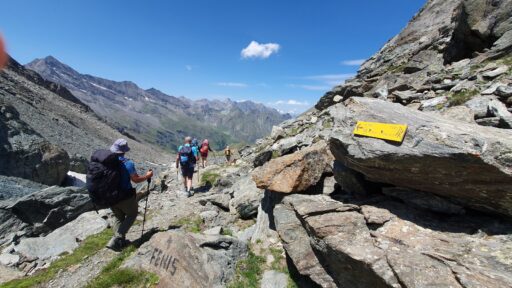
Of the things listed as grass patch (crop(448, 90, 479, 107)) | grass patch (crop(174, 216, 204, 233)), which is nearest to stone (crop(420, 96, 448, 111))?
grass patch (crop(448, 90, 479, 107))

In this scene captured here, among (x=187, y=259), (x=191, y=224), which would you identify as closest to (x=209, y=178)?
(x=191, y=224)

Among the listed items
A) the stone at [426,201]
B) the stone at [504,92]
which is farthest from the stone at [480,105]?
the stone at [426,201]

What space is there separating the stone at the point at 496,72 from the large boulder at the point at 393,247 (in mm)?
9845

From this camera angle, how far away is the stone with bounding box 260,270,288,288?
950 cm

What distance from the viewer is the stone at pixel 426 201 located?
7.59 m

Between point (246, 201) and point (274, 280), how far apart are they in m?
5.04

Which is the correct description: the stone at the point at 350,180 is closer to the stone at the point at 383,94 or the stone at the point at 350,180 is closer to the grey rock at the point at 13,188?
the stone at the point at 383,94

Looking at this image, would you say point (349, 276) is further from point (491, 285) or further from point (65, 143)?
point (65, 143)

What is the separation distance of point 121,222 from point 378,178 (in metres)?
9.15

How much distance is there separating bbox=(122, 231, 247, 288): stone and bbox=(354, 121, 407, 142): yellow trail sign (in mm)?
5938

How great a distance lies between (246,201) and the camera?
14320 mm

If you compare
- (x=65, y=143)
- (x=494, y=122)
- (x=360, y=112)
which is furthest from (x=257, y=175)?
(x=65, y=143)

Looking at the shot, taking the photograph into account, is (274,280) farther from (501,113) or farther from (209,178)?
(209,178)

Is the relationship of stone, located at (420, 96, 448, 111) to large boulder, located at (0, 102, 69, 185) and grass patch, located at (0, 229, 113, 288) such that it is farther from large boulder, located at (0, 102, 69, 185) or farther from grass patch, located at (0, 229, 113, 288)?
large boulder, located at (0, 102, 69, 185)
